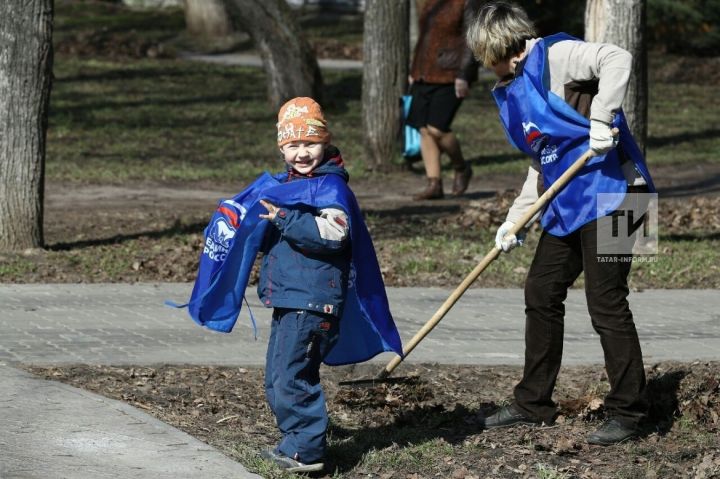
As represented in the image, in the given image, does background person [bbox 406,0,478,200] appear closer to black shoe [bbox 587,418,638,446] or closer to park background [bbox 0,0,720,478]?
park background [bbox 0,0,720,478]

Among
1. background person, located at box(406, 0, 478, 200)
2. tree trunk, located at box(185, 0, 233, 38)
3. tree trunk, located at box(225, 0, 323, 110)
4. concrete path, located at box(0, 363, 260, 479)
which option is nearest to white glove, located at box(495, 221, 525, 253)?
concrete path, located at box(0, 363, 260, 479)

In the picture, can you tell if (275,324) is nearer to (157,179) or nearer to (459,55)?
(459,55)

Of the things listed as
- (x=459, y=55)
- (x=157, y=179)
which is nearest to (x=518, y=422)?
(x=459, y=55)

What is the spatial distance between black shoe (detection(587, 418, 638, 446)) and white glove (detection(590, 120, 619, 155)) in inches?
48.3

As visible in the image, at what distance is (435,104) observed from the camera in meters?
12.2

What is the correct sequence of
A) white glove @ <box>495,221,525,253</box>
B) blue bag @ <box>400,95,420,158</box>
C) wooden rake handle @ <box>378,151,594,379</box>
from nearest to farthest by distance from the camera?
wooden rake handle @ <box>378,151,594,379</box> < white glove @ <box>495,221,525,253</box> < blue bag @ <box>400,95,420,158</box>

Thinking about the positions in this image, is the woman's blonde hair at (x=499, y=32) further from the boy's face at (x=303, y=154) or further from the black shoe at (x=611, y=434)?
the black shoe at (x=611, y=434)

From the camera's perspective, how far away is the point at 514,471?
5.23 m

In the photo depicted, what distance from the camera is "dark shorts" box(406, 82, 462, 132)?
40.0ft

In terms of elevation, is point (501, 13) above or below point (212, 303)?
above

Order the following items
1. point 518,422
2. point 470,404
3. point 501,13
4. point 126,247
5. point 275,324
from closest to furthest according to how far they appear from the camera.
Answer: point 275,324
point 501,13
point 518,422
point 470,404
point 126,247

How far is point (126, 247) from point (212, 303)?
5.11 m

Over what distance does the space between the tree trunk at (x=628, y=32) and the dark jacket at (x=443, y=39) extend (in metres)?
2.49

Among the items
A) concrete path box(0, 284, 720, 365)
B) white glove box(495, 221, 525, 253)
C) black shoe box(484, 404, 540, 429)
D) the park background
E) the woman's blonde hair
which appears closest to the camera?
the woman's blonde hair
